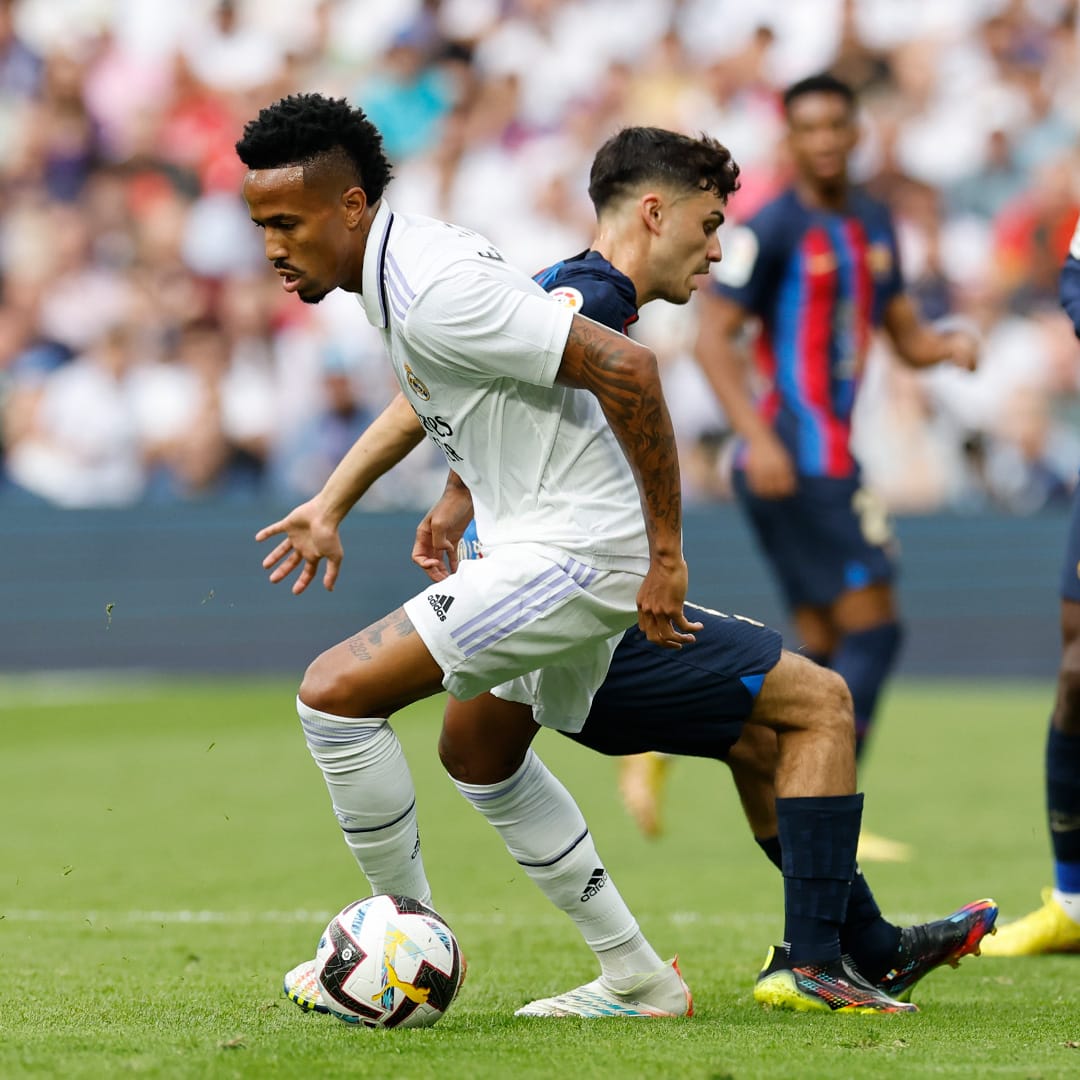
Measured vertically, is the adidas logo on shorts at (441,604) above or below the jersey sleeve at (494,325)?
below

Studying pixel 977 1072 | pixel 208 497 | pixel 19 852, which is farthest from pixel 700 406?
pixel 977 1072

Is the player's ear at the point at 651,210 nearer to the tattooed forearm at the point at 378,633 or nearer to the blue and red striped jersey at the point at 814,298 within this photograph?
the tattooed forearm at the point at 378,633

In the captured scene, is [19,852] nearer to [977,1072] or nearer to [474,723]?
[474,723]

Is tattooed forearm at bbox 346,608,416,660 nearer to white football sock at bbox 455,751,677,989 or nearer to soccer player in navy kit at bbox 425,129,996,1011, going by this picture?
soccer player in navy kit at bbox 425,129,996,1011

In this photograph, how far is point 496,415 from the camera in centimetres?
396

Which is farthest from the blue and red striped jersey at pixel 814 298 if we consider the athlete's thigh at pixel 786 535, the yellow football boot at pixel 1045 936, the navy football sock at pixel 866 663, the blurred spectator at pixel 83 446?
the blurred spectator at pixel 83 446

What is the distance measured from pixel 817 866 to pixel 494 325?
56.0 inches

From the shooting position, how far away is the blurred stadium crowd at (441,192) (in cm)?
1430

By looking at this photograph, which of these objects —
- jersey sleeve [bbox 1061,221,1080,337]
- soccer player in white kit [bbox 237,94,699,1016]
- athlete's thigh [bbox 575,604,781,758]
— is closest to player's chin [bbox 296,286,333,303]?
soccer player in white kit [bbox 237,94,699,1016]

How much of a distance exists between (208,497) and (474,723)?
10.3 meters

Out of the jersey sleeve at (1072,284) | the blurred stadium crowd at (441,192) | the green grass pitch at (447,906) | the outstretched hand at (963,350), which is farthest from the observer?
the blurred stadium crowd at (441,192)

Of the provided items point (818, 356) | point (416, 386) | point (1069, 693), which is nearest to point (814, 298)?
point (818, 356)

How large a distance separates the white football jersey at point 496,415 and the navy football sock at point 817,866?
2.31 ft

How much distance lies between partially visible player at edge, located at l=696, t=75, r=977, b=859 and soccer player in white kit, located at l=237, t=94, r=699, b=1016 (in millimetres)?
3266
